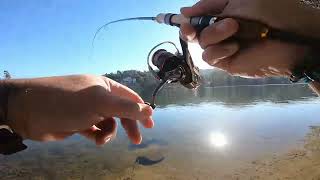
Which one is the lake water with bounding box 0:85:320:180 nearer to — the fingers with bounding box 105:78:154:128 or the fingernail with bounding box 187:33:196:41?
the fingers with bounding box 105:78:154:128

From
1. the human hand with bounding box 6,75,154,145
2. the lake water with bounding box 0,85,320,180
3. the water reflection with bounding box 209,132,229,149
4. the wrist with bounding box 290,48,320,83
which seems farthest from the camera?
the water reflection with bounding box 209,132,229,149

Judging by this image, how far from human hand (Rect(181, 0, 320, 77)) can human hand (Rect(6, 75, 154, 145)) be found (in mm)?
470

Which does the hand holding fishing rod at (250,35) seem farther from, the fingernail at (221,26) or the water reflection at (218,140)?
the water reflection at (218,140)

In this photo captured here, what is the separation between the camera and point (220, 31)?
5.33 ft

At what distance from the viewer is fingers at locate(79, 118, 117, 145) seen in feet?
7.05

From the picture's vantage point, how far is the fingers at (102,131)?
2.15 m

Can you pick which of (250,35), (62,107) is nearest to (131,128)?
(62,107)

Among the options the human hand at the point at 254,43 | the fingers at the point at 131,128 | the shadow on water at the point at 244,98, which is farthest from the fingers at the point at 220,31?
the shadow on water at the point at 244,98

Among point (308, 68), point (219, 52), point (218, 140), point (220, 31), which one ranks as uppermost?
point (220, 31)

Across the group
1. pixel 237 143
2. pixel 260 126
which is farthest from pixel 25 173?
pixel 260 126

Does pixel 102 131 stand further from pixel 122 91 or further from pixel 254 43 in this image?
pixel 254 43

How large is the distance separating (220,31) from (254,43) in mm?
177

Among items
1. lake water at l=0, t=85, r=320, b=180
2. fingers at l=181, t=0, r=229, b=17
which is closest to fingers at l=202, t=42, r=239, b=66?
fingers at l=181, t=0, r=229, b=17

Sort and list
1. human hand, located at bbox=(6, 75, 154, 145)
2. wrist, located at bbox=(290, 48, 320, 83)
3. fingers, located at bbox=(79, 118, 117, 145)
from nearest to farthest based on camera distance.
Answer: wrist, located at bbox=(290, 48, 320, 83) < human hand, located at bbox=(6, 75, 154, 145) < fingers, located at bbox=(79, 118, 117, 145)
